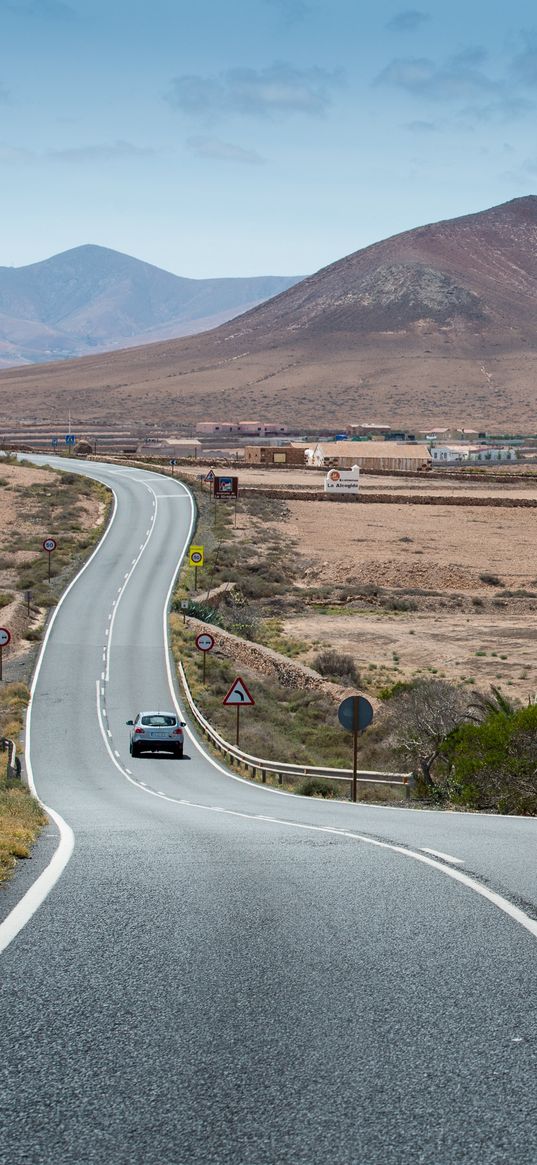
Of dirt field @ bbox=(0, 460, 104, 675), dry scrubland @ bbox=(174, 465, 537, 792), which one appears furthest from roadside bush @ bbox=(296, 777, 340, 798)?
dirt field @ bbox=(0, 460, 104, 675)

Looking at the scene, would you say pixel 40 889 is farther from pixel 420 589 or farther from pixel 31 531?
pixel 31 531

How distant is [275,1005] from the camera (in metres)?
5.83

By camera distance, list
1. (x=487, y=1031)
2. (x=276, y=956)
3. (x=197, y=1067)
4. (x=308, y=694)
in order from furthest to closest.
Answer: (x=308, y=694) < (x=276, y=956) < (x=487, y=1031) < (x=197, y=1067)

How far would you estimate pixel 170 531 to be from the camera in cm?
7106

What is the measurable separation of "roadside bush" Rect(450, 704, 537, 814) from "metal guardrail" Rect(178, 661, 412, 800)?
69.2 inches

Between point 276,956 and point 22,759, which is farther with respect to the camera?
point 22,759

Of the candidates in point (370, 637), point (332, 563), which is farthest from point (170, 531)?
point (370, 637)

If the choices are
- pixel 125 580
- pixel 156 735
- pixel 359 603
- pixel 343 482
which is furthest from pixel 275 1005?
pixel 343 482

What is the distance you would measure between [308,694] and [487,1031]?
32893mm

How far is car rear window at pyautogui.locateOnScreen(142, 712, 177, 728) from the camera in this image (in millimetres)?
31047

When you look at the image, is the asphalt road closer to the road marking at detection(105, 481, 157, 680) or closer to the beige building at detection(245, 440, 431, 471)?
the road marking at detection(105, 481, 157, 680)

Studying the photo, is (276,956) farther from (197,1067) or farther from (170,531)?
(170,531)

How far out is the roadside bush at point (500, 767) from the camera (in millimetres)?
20203

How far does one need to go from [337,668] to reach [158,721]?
11.0 m
